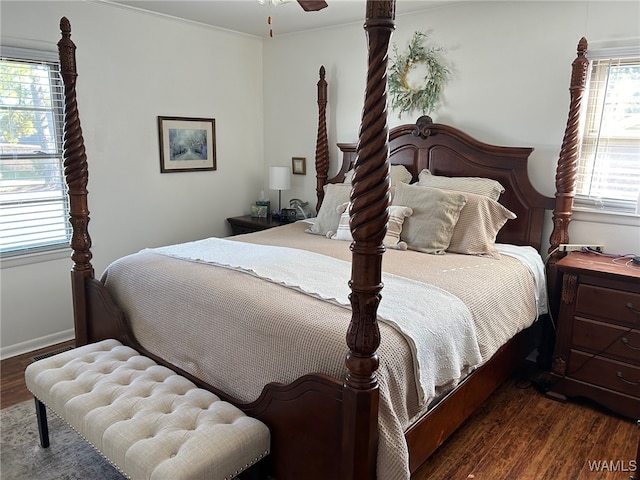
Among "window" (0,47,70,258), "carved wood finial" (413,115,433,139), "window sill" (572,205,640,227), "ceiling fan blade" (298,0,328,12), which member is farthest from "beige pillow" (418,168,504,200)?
"window" (0,47,70,258)

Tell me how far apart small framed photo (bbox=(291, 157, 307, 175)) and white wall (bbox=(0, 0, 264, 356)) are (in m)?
0.46

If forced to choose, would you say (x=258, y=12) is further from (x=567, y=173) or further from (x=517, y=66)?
(x=567, y=173)

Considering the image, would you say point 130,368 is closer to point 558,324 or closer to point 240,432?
point 240,432

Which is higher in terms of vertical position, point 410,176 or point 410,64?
point 410,64

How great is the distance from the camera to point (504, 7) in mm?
3240

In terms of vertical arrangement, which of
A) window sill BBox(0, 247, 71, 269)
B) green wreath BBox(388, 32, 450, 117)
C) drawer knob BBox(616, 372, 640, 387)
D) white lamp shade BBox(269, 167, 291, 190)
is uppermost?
green wreath BBox(388, 32, 450, 117)

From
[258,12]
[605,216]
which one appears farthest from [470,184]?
[258,12]

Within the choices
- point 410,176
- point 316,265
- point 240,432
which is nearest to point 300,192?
point 410,176

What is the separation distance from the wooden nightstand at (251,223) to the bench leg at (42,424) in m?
2.31

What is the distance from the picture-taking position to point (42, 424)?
2.32 metres

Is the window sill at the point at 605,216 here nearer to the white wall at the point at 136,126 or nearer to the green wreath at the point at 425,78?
the green wreath at the point at 425,78

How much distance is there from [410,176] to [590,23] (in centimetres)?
146

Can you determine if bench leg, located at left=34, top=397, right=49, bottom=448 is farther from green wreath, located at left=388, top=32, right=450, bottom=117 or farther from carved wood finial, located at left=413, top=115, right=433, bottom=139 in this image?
green wreath, located at left=388, top=32, right=450, bottom=117

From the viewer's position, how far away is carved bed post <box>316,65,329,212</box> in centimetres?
414
